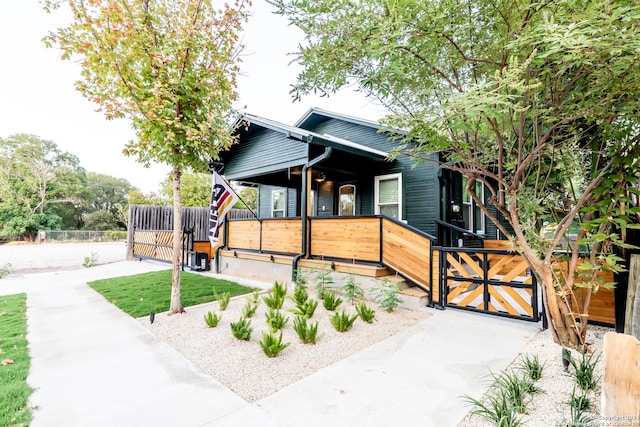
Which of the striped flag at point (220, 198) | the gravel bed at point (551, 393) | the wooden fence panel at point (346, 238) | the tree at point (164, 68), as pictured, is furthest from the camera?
the striped flag at point (220, 198)

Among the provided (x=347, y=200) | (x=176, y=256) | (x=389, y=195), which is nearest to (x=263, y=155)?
(x=347, y=200)

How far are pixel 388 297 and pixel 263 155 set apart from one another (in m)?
5.39

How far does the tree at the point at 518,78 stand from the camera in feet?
7.14

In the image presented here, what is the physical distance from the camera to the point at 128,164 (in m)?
49.8

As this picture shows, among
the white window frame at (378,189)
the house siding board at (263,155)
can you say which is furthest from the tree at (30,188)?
the white window frame at (378,189)

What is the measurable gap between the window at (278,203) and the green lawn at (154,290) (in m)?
4.14

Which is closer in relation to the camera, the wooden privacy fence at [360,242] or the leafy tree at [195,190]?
the wooden privacy fence at [360,242]

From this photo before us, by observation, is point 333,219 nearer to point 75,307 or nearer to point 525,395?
point 525,395

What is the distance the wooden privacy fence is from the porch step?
0.16 meters

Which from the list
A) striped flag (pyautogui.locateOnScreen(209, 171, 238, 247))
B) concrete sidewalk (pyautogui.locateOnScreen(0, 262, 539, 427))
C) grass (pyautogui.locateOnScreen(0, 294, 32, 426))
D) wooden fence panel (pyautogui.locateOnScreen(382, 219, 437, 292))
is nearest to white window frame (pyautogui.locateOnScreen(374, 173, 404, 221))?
wooden fence panel (pyautogui.locateOnScreen(382, 219, 437, 292))

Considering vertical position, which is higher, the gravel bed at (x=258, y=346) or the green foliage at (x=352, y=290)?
the green foliage at (x=352, y=290)

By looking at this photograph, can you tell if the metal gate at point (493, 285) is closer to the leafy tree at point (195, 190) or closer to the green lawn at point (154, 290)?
the green lawn at point (154, 290)

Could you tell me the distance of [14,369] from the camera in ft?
10.1

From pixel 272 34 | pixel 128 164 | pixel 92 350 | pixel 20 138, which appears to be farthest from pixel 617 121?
pixel 128 164
